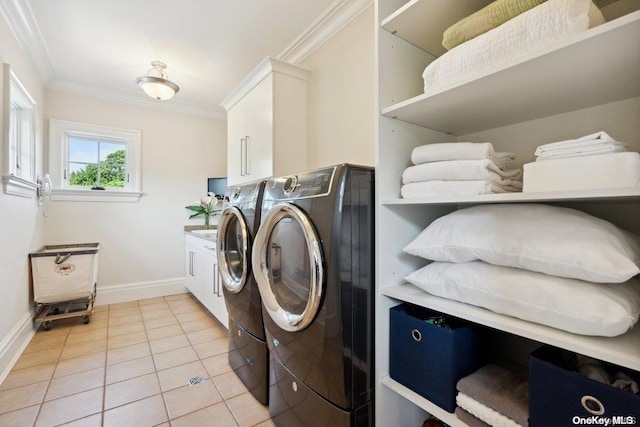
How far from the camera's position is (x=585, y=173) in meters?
0.67

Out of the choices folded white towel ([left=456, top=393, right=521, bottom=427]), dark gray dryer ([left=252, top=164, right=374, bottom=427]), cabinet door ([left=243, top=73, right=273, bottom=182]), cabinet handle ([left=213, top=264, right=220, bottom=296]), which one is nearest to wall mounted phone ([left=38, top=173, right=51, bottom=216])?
cabinet handle ([left=213, top=264, right=220, bottom=296])

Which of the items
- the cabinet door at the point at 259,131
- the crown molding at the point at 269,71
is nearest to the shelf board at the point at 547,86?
the cabinet door at the point at 259,131

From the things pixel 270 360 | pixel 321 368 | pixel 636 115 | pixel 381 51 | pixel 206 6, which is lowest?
pixel 270 360

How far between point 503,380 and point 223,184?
3502mm

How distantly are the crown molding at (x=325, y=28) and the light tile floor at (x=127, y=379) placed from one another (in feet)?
7.92

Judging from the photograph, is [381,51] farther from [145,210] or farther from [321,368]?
[145,210]

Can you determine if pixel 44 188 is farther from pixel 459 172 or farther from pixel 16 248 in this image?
pixel 459 172

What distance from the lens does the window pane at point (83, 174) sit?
318cm

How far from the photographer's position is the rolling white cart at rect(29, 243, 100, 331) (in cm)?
253

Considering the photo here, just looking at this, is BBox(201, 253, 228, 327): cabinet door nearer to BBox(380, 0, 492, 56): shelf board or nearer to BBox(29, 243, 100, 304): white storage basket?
BBox(29, 243, 100, 304): white storage basket

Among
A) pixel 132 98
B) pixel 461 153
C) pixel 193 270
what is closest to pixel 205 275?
pixel 193 270

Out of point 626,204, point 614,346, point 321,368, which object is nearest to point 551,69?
point 626,204

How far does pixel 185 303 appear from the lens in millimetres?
3342

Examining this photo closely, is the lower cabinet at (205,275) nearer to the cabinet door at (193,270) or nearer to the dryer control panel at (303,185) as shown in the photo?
the cabinet door at (193,270)
